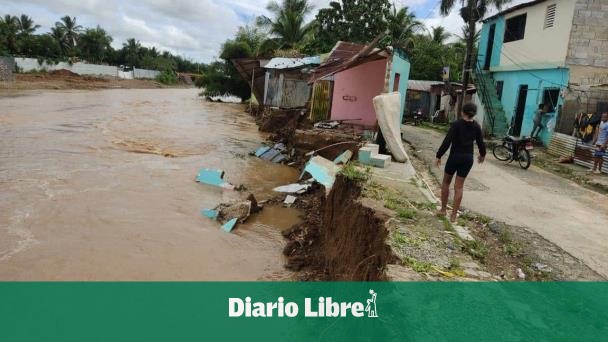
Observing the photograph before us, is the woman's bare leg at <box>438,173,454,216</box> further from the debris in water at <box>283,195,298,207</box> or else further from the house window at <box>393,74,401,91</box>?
the house window at <box>393,74,401,91</box>

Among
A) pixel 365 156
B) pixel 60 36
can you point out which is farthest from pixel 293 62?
pixel 60 36

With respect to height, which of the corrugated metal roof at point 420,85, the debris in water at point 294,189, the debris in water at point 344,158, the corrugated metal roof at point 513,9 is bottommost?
the debris in water at point 294,189

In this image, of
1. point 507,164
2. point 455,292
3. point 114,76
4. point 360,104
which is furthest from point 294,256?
point 114,76

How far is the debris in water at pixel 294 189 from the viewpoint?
10.6 m

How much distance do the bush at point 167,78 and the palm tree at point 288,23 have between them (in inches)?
1508

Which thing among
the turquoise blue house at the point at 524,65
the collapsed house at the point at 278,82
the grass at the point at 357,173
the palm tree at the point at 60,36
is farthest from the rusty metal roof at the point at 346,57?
the palm tree at the point at 60,36

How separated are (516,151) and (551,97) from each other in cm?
586

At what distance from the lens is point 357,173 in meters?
7.47

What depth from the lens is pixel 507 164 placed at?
1268cm

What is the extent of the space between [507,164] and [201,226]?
9.20 meters

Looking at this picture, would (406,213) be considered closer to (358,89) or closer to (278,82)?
(358,89)

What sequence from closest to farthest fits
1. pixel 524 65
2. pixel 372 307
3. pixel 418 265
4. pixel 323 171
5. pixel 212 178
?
pixel 372 307, pixel 418 265, pixel 323 171, pixel 212 178, pixel 524 65

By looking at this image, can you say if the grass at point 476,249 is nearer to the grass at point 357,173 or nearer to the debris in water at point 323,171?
the grass at point 357,173

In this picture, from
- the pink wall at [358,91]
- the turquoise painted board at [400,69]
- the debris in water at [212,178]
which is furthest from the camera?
the pink wall at [358,91]
